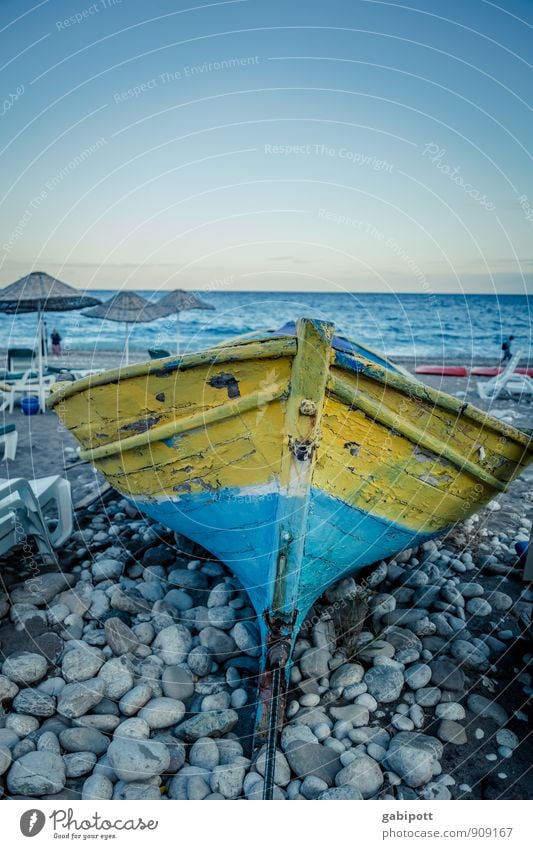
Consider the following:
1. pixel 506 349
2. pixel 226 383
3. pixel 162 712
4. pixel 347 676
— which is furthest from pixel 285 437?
pixel 506 349

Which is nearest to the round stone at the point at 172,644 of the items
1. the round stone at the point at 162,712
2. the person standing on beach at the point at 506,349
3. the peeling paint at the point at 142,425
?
the round stone at the point at 162,712

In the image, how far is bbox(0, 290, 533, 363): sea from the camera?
59.7 ft

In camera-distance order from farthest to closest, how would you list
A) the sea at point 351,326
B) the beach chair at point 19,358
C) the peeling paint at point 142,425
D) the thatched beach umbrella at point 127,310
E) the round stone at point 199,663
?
the sea at point 351,326 < the beach chair at point 19,358 < the thatched beach umbrella at point 127,310 < the peeling paint at point 142,425 < the round stone at point 199,663

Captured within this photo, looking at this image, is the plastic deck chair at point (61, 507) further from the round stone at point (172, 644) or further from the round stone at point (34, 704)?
the round stone at point (34, 704)

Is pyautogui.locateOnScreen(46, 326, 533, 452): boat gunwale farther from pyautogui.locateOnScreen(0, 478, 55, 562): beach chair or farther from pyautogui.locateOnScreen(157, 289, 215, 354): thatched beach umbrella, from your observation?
pyautogui.locateOnScreen(157, 289, 215, 354): thatched beach umbrella

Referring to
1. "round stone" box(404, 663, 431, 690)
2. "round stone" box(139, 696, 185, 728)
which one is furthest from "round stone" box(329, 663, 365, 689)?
"round stone" box(139, 696, 185, 728)

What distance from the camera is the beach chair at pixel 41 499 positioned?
3.44 m

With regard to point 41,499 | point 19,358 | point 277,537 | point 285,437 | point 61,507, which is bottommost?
point 61,507

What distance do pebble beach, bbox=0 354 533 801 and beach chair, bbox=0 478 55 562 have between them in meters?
0.19

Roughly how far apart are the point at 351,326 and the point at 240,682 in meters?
25.1

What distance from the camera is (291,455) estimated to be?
2600mm

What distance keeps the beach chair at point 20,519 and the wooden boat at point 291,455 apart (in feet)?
2.18

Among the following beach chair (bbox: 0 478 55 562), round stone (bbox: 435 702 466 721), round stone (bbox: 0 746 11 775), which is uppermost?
beach chair (bbox: 0 478 55 562)

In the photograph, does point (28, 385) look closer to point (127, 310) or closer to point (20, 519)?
point (127, 310)
